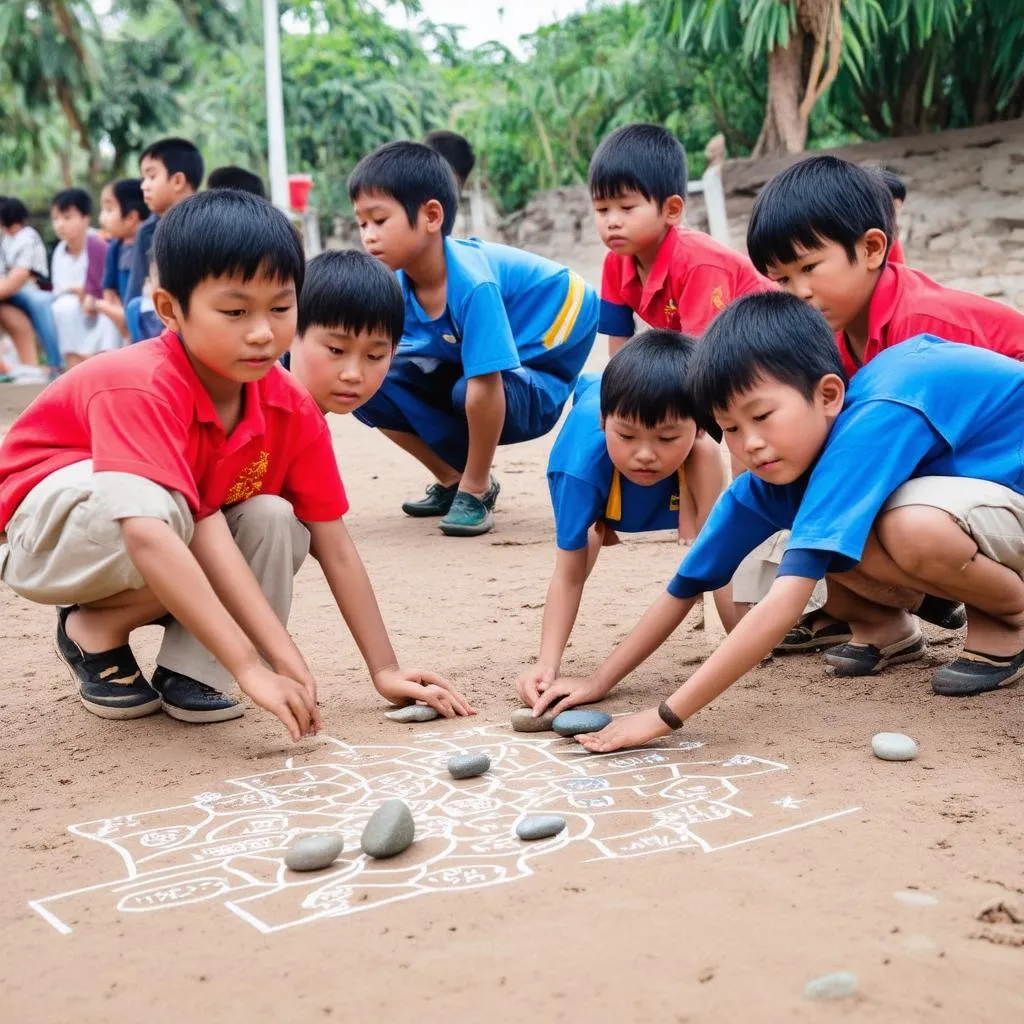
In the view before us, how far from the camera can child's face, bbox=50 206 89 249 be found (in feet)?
32.2

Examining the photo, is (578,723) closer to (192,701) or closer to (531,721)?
(531,721)

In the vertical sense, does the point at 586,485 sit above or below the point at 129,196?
below

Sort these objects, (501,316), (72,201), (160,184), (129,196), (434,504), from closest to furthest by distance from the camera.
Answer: (501,316)
(434,504)
(160,184)
(129,196)
(72,201)

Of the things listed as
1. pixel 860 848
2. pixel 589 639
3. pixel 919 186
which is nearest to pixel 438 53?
pixel 919 186

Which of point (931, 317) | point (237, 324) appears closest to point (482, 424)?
point (931, 317)

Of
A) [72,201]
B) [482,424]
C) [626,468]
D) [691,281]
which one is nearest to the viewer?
[626,468]

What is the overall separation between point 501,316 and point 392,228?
0.48 m

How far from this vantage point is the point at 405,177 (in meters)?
4.52

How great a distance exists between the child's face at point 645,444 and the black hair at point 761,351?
0.30m

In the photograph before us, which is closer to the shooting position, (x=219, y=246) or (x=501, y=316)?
(x=219, y=246)

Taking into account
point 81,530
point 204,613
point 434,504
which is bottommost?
point 434,504

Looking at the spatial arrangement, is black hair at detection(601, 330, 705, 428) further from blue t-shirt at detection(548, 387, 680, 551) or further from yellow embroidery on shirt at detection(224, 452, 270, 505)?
yellow embroidery on shirt at detection(224, 452, 270, 505)

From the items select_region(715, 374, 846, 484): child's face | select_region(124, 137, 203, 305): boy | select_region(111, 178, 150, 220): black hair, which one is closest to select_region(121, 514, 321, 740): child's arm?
select_region(715, 374, 846, 484): child's face

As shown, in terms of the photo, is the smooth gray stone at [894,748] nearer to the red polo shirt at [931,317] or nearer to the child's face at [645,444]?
the child's face at [645,444]
